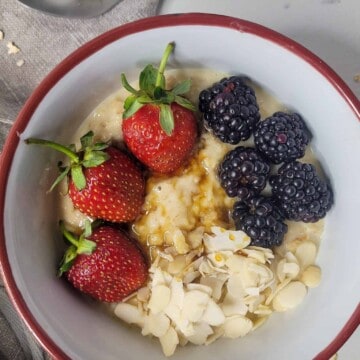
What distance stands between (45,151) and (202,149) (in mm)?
235

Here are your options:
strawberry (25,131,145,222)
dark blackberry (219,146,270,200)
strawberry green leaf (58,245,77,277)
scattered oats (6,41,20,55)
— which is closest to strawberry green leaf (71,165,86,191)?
strawberry (25,131,145,222)

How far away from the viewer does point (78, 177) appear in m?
0.94

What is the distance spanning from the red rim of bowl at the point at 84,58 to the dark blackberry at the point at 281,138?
85 millimetres

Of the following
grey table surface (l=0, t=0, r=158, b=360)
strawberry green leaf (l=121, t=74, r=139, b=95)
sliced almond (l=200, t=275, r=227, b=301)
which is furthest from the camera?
grey table surface (l=0, t=0, r=158, b=360)

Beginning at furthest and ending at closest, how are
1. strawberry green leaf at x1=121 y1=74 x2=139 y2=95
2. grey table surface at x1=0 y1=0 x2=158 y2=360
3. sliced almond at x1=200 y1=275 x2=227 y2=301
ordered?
grey table surface at x1=0 y1=0 x2=158 y2=360
sliced almond at x1=200 y1=275 x2=227 y2=301
strawberry green leaf at x1=121 y1=74 x2=139 y2=95

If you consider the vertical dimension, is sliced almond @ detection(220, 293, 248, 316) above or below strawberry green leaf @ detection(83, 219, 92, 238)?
below

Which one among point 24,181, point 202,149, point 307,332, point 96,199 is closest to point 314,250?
point 307,332

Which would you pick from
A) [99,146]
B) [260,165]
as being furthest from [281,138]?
[99,146]

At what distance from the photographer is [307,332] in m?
1.00

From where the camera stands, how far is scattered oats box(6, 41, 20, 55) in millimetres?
1148

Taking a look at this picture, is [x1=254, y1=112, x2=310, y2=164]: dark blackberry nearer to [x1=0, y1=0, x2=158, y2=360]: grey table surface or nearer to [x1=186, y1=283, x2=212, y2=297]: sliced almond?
[x1=186, y1=283, x2=212, y2=297]: sliced almond

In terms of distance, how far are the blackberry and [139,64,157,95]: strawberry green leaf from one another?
230 mm

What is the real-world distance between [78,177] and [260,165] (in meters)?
0.26

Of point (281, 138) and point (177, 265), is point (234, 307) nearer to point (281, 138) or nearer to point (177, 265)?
point (177, 265)
